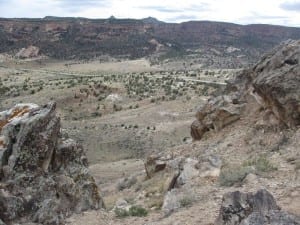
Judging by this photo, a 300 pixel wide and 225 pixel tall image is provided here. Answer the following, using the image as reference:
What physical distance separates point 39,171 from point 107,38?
110m

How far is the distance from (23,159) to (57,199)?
972 millimetres

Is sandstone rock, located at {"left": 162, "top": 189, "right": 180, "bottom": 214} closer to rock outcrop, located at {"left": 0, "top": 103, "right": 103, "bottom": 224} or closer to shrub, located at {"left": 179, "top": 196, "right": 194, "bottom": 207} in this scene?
shrub, located at {"left": 179, "top": 196, "right": 194, "bottom": 207}

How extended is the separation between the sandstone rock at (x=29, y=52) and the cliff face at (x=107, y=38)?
2.04m

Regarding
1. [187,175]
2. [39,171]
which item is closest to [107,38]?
[187,175]

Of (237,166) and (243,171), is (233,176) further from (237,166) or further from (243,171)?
(237,166)

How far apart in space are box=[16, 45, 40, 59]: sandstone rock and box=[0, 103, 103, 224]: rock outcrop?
90814 millimetres

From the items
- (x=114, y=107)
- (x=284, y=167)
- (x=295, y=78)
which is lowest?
(x=114, y=107)

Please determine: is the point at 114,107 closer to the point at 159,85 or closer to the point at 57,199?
Result: the point at 159,85

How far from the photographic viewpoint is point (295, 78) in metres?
14.9

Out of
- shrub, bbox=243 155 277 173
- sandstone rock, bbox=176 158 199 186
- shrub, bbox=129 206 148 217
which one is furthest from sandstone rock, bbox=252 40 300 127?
shrub, bbox=129 206 148 217

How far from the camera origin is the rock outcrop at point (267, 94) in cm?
1488

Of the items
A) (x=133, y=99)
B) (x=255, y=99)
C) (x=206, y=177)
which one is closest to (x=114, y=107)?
(x=133, y=99)

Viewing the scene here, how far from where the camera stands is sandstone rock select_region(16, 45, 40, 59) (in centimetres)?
10012

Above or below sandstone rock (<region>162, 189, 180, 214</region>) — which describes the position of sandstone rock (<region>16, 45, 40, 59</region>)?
below
